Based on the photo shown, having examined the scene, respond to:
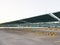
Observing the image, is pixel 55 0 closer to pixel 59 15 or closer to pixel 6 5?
pixel 59 15

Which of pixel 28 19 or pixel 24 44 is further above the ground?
pixel 28 19

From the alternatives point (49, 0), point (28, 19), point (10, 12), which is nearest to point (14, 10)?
point (10, 12)

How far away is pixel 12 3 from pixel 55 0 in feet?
40.5

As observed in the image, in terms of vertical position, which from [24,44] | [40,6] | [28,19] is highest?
[40,6]

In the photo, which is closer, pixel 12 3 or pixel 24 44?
pixel 24 44

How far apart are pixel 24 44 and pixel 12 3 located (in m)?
41.4

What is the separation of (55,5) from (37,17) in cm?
667

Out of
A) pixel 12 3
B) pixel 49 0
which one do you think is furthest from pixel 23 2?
pixel 49 0

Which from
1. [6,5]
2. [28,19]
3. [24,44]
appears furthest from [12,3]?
[24,44]

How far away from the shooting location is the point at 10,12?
181 ft

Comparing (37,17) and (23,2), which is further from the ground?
(23,2)

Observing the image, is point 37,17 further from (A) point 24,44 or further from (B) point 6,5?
(A) point 24,44

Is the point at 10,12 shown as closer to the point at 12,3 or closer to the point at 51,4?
the point at 12,3

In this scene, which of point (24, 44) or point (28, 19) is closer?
point (24, 44)
